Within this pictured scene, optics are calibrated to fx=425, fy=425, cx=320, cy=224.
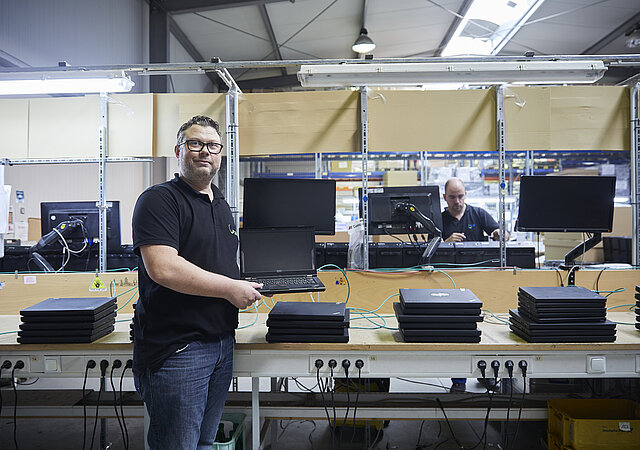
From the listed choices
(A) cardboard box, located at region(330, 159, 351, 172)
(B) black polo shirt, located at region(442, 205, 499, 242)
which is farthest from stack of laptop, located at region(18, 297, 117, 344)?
(A) cardboard box, located at region(330, 159, 351, 172)

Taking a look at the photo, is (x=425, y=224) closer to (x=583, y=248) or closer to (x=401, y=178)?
(x=583, y=248)

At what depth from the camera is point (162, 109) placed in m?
2.66

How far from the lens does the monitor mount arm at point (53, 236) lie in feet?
8.73

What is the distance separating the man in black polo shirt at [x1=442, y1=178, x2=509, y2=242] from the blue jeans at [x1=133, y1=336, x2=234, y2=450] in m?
2.72

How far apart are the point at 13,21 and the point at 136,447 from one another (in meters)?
3.28

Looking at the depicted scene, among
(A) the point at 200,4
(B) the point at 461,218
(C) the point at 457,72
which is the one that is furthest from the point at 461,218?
(A) the point at 200,4

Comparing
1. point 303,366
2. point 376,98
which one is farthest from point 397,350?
point 376,98

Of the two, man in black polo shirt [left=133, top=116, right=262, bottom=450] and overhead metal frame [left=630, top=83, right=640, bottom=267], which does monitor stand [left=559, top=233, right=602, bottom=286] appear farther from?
man in black polo shirt [left=133, top=116, right=262, bottom=450]

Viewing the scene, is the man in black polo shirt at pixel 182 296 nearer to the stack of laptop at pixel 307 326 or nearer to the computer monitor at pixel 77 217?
the stack of laptop at pixel 307 326

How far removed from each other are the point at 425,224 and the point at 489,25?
4.97 meters

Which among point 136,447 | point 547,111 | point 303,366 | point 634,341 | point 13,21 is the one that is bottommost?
point 136,447

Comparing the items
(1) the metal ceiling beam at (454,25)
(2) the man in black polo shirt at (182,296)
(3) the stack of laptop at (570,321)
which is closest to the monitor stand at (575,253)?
(3) the stack of laptop at (570,321)

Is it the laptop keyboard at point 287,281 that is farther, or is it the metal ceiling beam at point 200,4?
the metal ceiling beam at point 200,4

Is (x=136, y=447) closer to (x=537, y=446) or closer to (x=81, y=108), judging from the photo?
(x=81, y=108)
